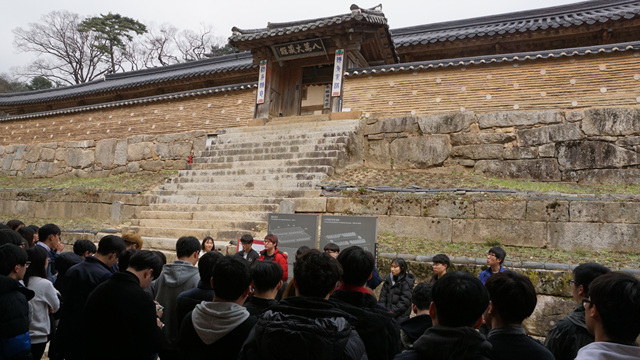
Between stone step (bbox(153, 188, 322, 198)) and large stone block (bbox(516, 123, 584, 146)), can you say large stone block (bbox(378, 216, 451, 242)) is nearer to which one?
stone step (bbox(153, 188, 322, 198))

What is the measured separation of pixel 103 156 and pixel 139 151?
1.90 m

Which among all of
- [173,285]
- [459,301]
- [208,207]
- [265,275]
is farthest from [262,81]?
[459,301]

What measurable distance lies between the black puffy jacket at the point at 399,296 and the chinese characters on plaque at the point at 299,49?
1011cm

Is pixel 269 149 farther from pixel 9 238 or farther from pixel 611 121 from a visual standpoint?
pixel 611 121

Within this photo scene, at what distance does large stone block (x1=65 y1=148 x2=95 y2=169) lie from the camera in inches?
655

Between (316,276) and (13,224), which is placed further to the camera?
(13,224)

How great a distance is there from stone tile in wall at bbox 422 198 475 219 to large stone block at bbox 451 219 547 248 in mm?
144

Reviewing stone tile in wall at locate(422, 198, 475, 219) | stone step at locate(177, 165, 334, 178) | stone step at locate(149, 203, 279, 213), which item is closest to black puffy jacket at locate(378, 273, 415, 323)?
stone tile in wall at locate(422, 198, 475, 219)

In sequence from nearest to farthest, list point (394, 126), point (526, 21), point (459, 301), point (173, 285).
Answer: point (459, 301), point (173, 285), point (394, 126), point (526, 21)

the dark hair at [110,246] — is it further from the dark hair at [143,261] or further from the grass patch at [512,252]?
the grass patch at [512,252]

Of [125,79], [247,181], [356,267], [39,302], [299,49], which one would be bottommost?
[39,302]

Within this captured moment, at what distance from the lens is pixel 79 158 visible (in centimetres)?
1680

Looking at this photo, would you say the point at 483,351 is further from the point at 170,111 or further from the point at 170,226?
the point at 170,111

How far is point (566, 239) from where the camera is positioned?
648 cm
